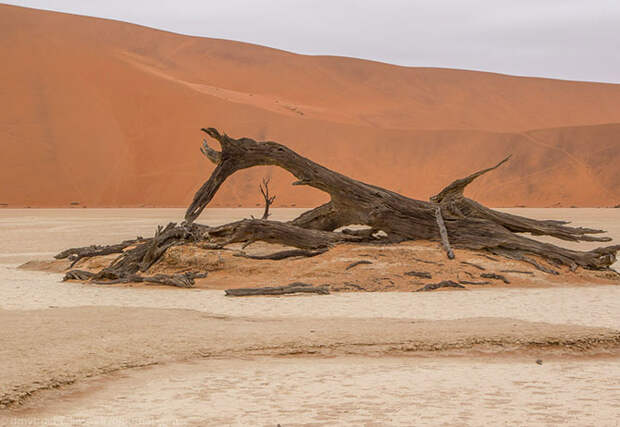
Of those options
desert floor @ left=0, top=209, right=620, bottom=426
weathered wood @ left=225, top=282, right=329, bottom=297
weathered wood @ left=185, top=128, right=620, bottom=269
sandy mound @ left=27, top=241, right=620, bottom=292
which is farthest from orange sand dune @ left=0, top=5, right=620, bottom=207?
desert floor @ left=0, top=209, right=620, bottom=426

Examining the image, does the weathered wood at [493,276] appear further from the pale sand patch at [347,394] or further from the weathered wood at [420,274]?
the pale sand patch at [347,394]

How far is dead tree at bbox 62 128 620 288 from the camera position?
13555 millimetres

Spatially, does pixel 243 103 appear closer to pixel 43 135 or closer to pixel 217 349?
pixel 43 135

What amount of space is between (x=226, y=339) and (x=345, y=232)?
7.07 metres

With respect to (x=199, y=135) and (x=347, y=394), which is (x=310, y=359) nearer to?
(x=347, y=394)

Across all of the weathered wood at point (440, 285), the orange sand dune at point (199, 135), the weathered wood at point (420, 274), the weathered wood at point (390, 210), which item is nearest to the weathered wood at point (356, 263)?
the weathered wood at point (420, 274)

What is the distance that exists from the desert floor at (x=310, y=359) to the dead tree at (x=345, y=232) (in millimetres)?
2482

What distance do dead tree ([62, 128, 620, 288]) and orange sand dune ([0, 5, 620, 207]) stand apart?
35295mm

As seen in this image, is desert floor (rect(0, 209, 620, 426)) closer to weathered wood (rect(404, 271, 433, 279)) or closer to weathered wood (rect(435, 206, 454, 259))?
weathered wood (rect(404, 271, 433, 279))

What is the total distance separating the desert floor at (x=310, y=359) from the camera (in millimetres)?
5227

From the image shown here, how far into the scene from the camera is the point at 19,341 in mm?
7270

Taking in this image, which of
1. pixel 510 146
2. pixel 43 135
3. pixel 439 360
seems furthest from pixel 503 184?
pixel 439 360

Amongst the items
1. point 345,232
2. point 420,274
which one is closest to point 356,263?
point 420,274

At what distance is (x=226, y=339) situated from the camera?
7566mm
